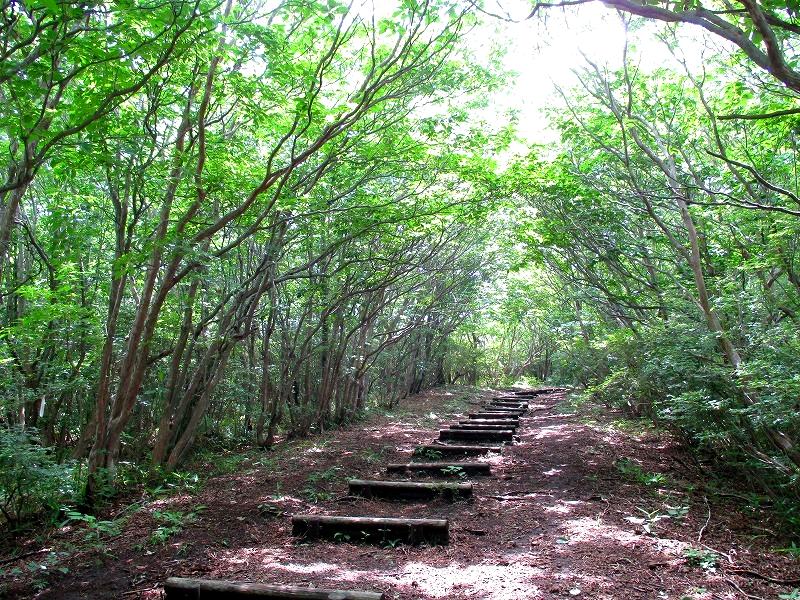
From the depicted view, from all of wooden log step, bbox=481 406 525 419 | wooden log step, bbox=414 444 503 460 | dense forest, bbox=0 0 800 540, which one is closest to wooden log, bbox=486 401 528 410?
wooden log step, bbox=481 406 525 419

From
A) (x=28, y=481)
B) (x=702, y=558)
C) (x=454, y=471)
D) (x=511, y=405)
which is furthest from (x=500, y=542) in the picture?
(x=511, y=405)

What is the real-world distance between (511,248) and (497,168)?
29.5 feet

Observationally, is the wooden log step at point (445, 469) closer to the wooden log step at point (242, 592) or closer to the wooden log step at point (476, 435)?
the wooden log step at point (476, 435)

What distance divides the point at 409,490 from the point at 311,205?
4.55 metres

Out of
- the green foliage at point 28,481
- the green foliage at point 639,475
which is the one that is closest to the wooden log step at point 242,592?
the green foliage at point 28,481

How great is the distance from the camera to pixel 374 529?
16.0 ft

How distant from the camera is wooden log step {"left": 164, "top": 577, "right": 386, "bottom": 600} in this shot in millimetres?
3310

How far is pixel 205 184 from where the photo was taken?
690 cm

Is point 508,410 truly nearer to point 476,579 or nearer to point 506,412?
point 506,412

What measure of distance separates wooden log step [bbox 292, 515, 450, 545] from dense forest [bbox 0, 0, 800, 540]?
2546 millimetres

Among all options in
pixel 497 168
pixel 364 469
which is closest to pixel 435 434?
pixel 364 469

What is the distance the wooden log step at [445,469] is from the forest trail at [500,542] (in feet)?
0.72

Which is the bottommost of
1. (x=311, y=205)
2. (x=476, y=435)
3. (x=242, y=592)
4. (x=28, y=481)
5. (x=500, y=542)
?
(x=500, y=542)

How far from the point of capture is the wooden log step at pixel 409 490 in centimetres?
607
